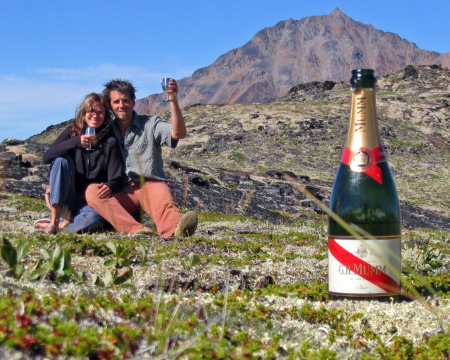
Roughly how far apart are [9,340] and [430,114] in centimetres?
6092

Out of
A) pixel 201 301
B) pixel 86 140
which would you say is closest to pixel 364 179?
pixel 201 301

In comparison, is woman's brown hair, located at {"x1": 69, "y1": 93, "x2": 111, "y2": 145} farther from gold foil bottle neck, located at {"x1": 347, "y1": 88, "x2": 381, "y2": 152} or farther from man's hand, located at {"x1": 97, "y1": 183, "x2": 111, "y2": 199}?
gold foil bottle neck, located at {"x1": 347, "y1": 88, "x2": 381, "y2": 152}

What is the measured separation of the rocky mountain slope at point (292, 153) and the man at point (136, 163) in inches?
218

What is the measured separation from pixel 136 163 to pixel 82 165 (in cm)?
98

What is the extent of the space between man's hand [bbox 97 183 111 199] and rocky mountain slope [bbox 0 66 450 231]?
19.9ft

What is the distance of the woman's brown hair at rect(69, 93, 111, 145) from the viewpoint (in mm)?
7617

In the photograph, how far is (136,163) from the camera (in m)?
7.94

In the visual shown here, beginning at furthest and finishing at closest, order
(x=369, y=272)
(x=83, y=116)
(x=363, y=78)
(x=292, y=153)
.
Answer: (x=292, y=153)
(x=83, y=116)
(x=363, y=78)
(x=369, y=272)

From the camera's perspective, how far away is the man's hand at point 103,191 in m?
7.56

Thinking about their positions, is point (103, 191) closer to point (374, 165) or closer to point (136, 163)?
point (136, 163)

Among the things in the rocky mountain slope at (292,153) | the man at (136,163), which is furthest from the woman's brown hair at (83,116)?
the rocky mountain slope at (292,153)

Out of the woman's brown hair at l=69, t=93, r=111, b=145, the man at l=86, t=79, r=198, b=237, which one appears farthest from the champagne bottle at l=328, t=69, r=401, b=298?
the woman's brown hair at l=69, t=93, r=111, b=145

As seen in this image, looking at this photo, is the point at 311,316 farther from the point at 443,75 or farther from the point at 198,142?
the point at 443,75

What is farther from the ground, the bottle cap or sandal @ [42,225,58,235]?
the bottle cap
